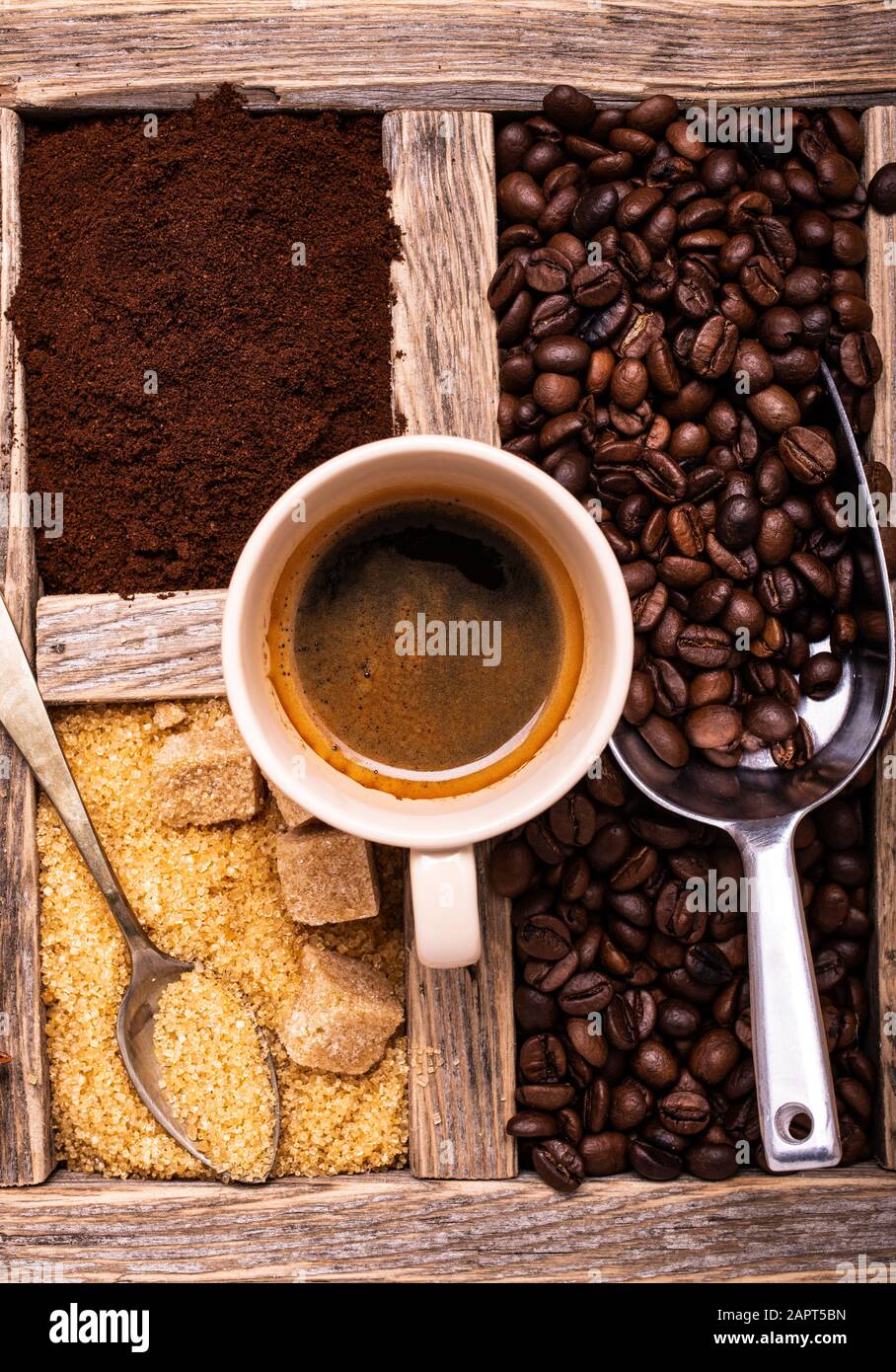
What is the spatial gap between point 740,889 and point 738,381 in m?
0.63

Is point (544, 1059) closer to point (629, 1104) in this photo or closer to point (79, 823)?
point (629, 1104)

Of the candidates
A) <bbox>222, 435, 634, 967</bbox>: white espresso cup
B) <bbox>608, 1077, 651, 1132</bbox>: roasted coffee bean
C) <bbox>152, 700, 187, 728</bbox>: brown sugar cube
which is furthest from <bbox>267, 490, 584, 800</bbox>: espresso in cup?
<bbox>608, 1077, 651, 1132</bbox>: roasted coffee bean

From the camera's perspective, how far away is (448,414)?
133 centimetres

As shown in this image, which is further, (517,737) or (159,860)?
(159,860)

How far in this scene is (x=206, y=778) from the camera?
4.22ft

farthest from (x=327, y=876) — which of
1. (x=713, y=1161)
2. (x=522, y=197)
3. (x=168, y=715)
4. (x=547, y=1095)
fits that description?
(x=522, y=197)

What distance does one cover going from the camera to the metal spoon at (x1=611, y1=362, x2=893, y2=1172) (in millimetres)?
1205

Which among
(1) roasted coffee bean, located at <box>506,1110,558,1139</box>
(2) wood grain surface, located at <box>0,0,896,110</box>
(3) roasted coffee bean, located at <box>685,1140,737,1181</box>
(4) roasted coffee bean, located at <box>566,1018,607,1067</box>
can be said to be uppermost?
(2) wood grain surface, located at <box>0,0,896,110</box>

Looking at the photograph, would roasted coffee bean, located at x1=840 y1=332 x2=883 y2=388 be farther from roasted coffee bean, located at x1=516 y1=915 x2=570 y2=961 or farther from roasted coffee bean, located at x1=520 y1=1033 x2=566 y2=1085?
roasted coffee bean, located at x1=520 y1=1033 x2=566 y2=1085

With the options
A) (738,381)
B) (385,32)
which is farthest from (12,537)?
(738,381)

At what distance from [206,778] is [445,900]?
449 millimetres

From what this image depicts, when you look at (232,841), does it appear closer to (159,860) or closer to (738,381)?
(159,860)

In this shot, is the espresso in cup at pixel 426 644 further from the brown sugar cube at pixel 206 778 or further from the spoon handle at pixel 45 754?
the spoon handle at pixel 45 754

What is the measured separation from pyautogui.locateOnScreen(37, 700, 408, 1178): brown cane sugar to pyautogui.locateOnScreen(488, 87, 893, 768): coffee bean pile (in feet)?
1.61
